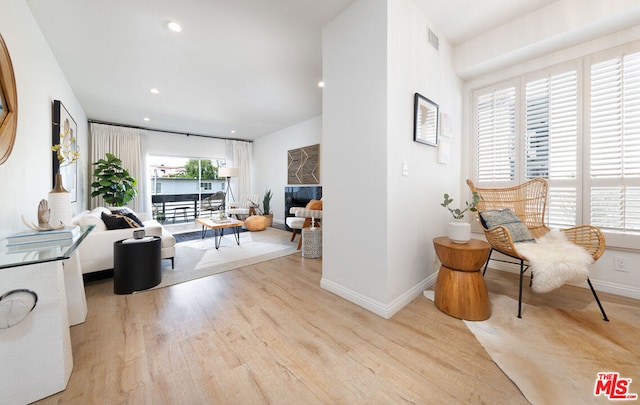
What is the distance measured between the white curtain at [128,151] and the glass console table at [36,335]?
17.2ft

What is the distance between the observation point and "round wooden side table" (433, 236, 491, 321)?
5.73 ft

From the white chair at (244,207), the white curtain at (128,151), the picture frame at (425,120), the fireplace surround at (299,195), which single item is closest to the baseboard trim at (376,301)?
the picture frame at (425,120)

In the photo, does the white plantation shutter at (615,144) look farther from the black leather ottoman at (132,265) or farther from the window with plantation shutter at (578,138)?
the black leather ottoman at (132,265)

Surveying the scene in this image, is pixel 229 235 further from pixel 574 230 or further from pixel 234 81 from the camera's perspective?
pixel 574 230

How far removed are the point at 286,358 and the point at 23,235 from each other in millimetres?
1765

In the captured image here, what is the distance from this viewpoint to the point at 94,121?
511cm

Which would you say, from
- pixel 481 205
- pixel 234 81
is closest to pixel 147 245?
pixel 234 81

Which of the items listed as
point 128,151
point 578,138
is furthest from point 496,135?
point 128,151

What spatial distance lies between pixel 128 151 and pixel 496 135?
7.12 m

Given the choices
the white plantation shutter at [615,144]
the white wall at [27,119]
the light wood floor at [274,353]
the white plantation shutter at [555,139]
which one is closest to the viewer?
the light wood floor at [274,353]

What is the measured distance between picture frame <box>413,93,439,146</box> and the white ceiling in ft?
2.63

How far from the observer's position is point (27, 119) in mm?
1910

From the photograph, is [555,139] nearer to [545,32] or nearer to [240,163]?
[545,32]

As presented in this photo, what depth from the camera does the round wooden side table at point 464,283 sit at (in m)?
1.75
